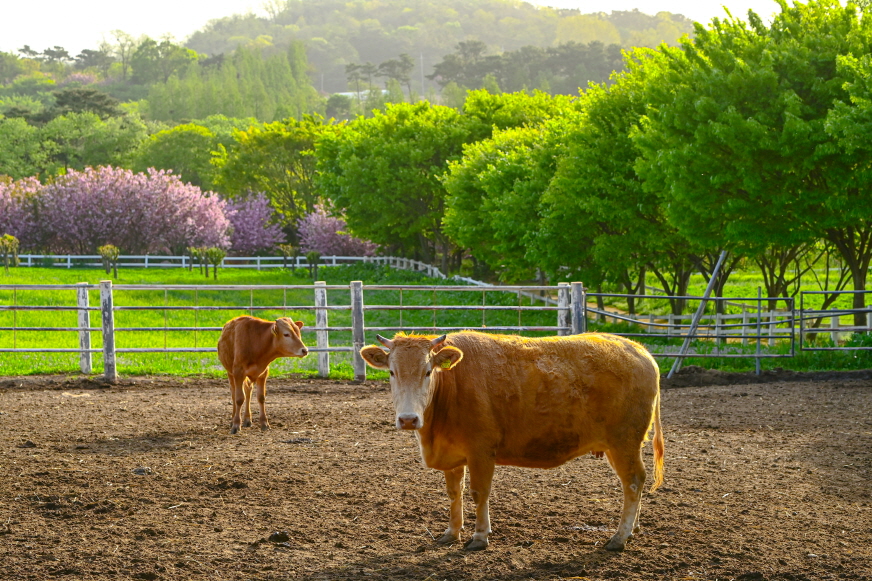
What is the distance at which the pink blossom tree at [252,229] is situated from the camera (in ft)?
200

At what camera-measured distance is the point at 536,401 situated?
6066 millimetres

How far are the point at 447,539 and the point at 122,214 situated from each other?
1952 inches

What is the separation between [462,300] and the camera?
32.2 meters

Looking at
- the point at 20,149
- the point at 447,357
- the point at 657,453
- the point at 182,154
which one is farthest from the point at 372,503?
the point at 20,149

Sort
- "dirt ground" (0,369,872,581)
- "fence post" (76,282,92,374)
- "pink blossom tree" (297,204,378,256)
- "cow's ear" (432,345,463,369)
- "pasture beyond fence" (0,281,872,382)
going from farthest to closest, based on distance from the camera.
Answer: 1. "pink blossom tree" (297,204,378,256)
2. "fence post" (76,282,92,374)
3. "pasture beyond fence" (0,281,872,382)
4. "cow's ear" (432,345,463,369)
5. "dirt ground" (0,369,872,581)

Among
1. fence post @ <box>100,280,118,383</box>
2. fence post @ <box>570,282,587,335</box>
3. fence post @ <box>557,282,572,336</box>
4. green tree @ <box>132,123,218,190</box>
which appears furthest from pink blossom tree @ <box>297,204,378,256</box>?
fence post @ <box>100,280,118,383</box>

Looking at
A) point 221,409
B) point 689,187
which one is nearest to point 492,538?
point 221,409

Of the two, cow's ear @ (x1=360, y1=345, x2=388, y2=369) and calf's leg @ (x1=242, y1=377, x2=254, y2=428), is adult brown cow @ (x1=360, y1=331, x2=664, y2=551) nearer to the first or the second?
cow's ear @ (x1=360, y1=345, x2=388, y2=369)

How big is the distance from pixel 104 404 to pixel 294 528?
6.76 m

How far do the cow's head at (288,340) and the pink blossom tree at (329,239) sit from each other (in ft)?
159

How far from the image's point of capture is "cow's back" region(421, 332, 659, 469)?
5.96 meters

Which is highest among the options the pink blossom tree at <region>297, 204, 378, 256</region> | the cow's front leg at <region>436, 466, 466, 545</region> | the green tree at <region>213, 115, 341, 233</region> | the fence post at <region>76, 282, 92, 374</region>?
the green tree at <region>213, 115, 341, 233</region>

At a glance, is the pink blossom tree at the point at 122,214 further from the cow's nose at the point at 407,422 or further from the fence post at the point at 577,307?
the cow's nose at the point at 407,422

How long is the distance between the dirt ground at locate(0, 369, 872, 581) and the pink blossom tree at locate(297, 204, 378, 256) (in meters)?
48.2
